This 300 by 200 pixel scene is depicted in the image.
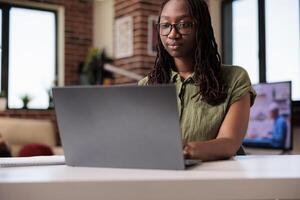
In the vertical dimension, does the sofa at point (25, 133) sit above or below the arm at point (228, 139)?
below

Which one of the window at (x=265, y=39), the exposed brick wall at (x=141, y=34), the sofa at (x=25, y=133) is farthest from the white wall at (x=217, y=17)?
the sofa at (x=25, y=133)

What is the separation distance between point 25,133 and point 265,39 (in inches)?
98.9

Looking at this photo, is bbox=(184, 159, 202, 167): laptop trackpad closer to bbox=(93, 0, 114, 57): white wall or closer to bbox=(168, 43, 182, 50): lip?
bbox=(168, 43, 182, 50): lip

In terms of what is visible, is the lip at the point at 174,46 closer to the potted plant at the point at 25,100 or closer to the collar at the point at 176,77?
the collar at the point at 176,77

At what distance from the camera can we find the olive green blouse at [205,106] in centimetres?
122

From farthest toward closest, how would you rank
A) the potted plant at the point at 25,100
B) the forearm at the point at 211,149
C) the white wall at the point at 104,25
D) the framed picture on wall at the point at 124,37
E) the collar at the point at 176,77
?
1. the white wall at the point at 104,25
2. the potted plant at the point at 25,100
3. the framed picture on wall at the point at 124,37
4. the collar at the point at 176,77
5. the forearm at the point at 211,149

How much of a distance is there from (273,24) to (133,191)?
3.40 metres

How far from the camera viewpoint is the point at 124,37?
4.65 metres

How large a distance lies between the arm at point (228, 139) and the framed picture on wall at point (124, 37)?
3.39m

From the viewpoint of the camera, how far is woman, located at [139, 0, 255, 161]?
1.18 m

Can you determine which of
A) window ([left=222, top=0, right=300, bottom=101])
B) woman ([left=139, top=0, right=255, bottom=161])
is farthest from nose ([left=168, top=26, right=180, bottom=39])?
window ([left=222, top=0, right=300, bottom=101])

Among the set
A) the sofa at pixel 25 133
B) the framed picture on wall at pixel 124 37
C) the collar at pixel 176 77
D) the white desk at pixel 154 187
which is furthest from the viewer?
the framed picture on wall at pixel 124 37

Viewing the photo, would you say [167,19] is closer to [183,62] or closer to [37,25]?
[183,62]

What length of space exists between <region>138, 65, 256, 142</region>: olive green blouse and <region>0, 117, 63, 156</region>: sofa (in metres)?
2.91
